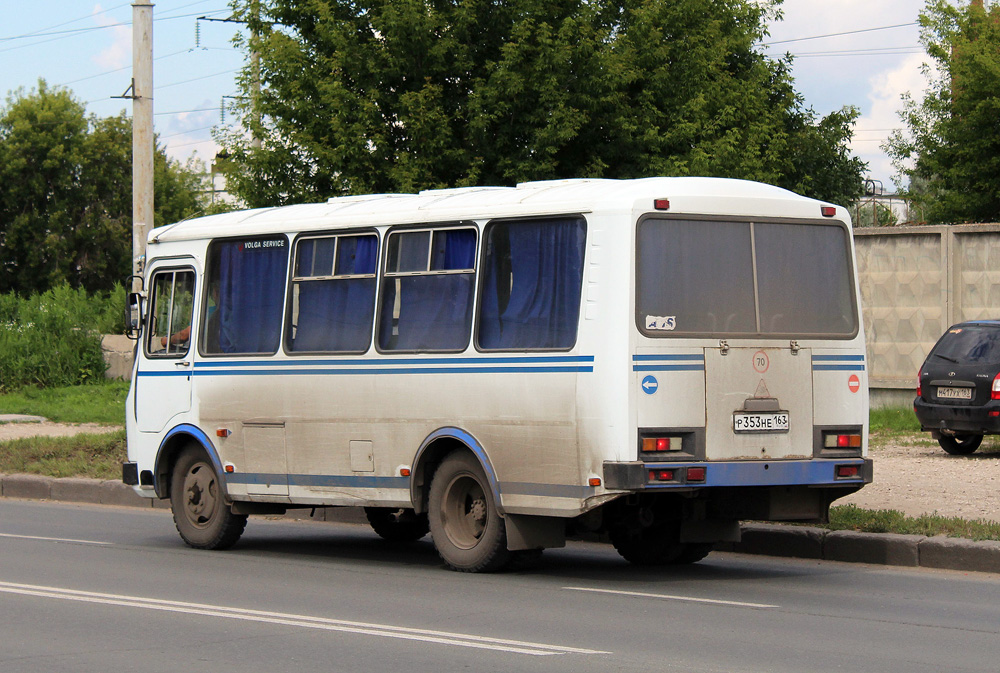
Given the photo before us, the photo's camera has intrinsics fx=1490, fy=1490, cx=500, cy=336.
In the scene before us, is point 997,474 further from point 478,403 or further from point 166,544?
point 166,544

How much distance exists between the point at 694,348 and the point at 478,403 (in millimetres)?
1636

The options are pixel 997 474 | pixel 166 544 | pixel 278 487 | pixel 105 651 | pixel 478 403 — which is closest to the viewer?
pixel 105 651

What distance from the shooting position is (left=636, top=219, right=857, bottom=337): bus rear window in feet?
32.9

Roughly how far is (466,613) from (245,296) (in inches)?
187

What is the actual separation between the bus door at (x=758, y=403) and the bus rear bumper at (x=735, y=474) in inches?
3.1

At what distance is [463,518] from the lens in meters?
11.0

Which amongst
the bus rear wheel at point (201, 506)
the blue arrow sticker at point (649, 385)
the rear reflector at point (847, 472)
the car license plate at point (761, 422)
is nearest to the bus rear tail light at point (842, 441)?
the rear reflector at point (847, 472)

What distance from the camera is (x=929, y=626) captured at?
855cm

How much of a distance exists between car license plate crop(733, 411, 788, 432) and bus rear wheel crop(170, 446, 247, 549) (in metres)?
4.69

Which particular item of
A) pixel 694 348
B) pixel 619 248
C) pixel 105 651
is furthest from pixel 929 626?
pixel 105 651

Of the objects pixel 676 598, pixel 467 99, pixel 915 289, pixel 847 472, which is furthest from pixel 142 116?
pixel 676 598

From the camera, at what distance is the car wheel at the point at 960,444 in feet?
60.7

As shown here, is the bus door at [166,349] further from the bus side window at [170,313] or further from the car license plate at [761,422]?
the car license plate at [761,422]

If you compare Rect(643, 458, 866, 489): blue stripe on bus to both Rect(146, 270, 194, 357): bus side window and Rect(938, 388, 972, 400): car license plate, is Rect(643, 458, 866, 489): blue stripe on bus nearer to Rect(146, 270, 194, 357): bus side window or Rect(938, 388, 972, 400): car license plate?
Rect(146, 270, 194, 357): bus side window
